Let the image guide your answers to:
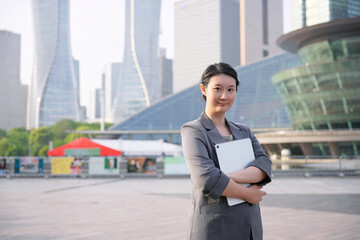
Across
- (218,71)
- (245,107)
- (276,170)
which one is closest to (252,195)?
(218,71)

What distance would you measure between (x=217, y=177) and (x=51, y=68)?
6128 inches

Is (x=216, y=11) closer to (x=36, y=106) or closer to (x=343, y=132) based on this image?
(x=36, y=106)

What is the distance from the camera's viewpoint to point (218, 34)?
560 ft

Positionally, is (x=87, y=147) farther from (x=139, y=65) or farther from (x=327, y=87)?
(x=139, y=65)

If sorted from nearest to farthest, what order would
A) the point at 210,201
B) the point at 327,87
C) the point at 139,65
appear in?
the point at 210,201 → the point at 327,87 → the point at 139,65

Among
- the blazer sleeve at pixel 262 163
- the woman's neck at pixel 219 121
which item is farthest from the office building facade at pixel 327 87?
the woman's neck at pixel 219 121

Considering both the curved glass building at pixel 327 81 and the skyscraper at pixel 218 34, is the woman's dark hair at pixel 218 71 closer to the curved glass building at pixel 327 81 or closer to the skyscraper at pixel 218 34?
the curved glass building at pixel 327 81

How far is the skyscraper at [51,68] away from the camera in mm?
148125

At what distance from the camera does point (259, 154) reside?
2789 mm

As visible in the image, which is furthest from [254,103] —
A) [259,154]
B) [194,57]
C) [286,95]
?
[194,57]

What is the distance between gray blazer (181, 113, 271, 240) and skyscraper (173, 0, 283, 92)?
16881 cm

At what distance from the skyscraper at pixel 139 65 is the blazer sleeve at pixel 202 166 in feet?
501

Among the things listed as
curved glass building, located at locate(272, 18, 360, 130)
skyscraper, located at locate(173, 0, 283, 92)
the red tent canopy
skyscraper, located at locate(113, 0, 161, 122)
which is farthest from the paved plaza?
skyscraper, located at locate(173, 0, 283, 92)

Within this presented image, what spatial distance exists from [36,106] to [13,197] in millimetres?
148917
